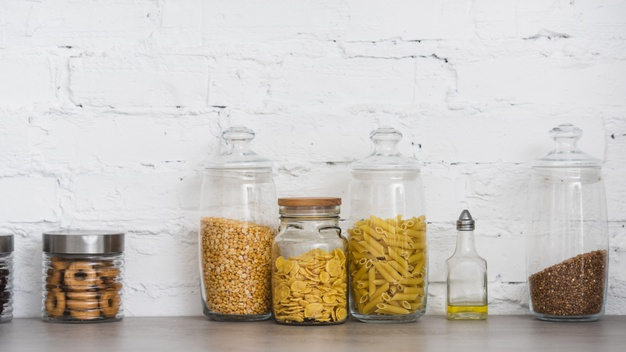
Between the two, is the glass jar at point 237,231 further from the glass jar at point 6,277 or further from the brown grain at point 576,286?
the brown grain at point 576,286

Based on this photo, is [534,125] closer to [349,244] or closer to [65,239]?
[349,244]

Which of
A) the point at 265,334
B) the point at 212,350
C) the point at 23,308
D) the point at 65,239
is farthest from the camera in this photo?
the point at 23,308

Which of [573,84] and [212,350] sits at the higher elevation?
[573,84]

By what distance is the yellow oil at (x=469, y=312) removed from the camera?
1.54 metres

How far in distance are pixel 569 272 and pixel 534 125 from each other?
1.05 ft

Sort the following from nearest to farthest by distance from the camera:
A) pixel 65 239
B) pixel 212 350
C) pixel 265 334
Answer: pixel 212 350 < pixel 265 334 < pixel 65 239

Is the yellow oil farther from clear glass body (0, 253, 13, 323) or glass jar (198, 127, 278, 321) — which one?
clear glass body (0, 253, 13, 323)

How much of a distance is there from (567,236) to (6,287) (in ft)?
3.45

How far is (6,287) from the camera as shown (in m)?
1.53

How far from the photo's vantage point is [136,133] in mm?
1656

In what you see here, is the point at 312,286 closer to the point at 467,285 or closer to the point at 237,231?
the point at 237,231

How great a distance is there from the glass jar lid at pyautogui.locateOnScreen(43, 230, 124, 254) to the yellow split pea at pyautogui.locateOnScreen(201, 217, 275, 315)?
0.18m

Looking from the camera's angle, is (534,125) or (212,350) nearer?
(212,350)

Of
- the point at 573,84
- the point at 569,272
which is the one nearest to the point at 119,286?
the point at 569,272
